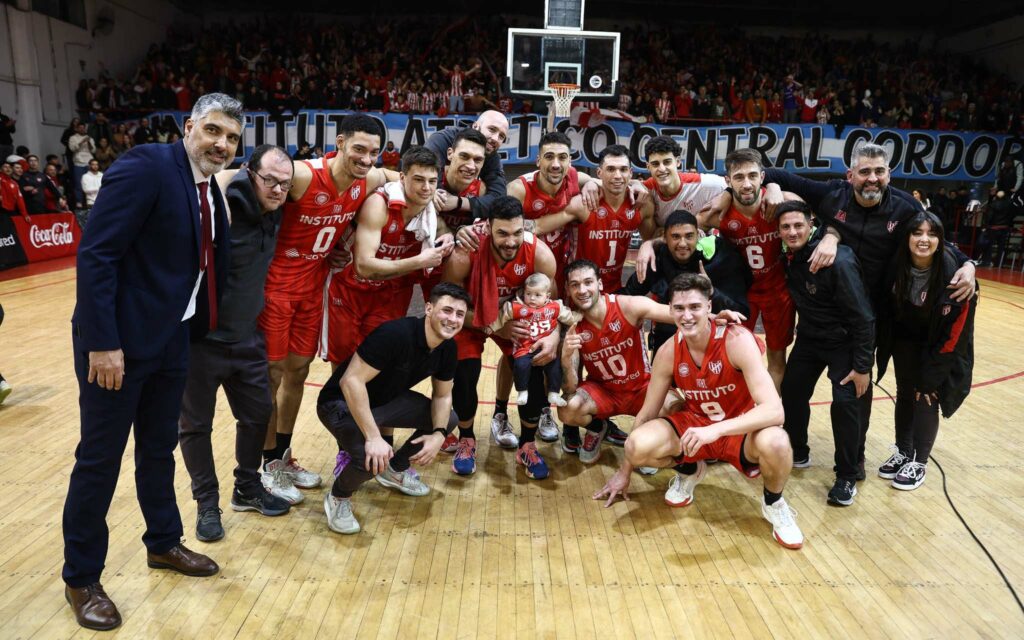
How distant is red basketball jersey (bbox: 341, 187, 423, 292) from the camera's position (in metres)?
4.07

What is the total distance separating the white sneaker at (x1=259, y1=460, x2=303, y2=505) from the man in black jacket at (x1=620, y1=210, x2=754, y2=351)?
2.58 metres

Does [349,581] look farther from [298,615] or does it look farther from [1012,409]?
[1012,409]

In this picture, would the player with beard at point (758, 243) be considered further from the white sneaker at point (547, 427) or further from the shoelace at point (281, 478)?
the shoelace at point (281, 478)

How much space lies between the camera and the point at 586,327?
4332mm

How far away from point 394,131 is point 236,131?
43.0ft

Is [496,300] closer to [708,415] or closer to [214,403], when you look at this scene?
[708,415]

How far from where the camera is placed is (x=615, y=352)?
4363 mm

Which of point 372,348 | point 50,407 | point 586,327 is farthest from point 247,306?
point 50,407

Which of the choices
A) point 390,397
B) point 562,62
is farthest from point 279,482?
point 562,62

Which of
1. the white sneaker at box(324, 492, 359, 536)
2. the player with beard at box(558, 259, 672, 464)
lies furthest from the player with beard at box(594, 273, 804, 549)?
the white sneaker at box(324, 492, 359, 536)

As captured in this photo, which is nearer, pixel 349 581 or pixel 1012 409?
pixel 349 581

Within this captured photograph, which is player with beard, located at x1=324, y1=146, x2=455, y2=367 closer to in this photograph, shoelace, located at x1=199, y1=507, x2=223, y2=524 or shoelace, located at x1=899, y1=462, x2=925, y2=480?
shoelace, located at x1=199, y1=507, x2=223, y2=524

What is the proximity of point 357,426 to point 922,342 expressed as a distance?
11.1 ft

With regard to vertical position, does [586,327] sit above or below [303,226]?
below
